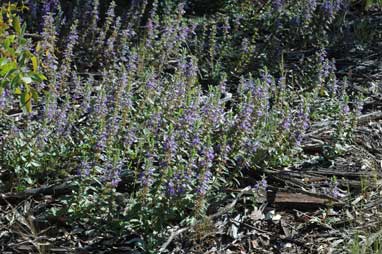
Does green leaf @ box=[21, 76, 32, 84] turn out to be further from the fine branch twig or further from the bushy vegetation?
the fine branch twig

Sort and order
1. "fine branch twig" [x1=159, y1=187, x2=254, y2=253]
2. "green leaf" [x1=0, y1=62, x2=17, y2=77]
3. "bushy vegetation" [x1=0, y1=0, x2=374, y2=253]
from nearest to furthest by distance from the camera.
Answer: "green leaf" [x1=0, y1=62, x2=17, y2=77], "fine branch twig" [x1=159, y1=187, x2=254, y2=253], "bushy vegetation" [x1=0, y1=0, x2=374, y2=253]

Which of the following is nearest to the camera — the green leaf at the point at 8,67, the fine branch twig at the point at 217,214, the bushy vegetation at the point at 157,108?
the green leaf at the point at 8,67

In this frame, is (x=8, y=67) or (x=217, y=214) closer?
(x=8, y=67)

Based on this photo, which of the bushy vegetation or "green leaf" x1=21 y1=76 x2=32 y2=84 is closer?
"green leaf" x1=21 y1=76 x2=32 y2=84

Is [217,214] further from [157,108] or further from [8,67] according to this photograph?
[8,67]

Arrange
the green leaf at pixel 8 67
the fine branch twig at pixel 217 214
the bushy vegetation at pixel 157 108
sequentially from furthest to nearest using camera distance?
1. the bushy vegetation at pixel 157 108
2. the fine branch twig at pixel 217 214
3. the green leaf at pixel 8 67

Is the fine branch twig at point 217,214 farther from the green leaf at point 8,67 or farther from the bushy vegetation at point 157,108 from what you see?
the green leaf at point 8,67

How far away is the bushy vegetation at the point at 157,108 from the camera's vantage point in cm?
442

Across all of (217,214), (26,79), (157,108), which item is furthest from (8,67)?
(157,108)

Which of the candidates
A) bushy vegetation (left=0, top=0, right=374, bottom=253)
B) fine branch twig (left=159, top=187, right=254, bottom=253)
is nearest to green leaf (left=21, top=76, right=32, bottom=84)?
bushy vegetation (left=0, top=0, right=374, bottom=253)

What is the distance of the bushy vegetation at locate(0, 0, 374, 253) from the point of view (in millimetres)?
4418

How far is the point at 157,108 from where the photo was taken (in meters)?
5.32

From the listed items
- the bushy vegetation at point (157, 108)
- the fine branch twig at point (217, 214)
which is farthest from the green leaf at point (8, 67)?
the fine branch twig at point (217, 214)

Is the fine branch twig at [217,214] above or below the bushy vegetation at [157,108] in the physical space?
below
